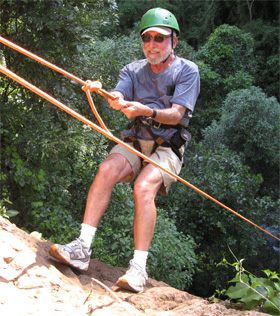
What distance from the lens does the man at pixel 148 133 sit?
286cm

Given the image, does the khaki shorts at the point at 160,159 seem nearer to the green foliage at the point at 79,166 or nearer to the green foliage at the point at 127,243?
the green foliage at the point at 79,166

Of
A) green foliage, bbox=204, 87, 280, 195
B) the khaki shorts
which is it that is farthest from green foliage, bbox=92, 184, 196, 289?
green foliage, bbox=204, 87, 280, 195

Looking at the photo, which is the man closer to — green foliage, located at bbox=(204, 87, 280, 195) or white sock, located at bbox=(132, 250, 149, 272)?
white sock, located at bbox=(132, 250, 149, 272)

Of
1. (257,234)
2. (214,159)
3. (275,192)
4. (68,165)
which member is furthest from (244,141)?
(68,165)

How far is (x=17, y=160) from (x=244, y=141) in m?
7.76

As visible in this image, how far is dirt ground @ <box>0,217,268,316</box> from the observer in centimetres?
205

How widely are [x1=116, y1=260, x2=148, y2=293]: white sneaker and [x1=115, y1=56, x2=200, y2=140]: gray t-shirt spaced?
965mm

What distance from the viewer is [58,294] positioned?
7.33 ft

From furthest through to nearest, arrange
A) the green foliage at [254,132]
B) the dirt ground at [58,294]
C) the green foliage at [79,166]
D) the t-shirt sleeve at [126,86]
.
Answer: the green foliage at [254,132] < the green foliage at [79,166] < the t-shirt sleeve at [126,86] < the dirt ground at [58,294]

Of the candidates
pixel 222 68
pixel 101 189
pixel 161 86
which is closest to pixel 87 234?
pixel 101 189

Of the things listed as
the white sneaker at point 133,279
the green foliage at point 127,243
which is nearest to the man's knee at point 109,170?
the white sneaker at point 133,279

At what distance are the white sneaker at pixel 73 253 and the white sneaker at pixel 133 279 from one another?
0.26 m

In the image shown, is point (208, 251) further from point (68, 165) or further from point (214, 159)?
point (68, 165)

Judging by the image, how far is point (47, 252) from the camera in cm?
281
